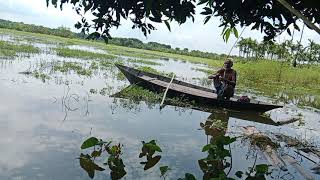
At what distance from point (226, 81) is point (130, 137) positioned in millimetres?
4149

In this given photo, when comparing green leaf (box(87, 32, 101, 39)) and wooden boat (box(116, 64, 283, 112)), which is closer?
green leaf (box(87, 32, 101, 39))

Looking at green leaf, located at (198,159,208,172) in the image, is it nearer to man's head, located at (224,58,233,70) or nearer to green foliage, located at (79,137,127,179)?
green foliage, located at (79,137,127,179)

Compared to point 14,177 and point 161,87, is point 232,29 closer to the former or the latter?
point 14,177

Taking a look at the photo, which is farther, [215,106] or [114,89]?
[114,89]

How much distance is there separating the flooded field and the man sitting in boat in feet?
1.37

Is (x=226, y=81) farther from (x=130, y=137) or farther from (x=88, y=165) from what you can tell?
(x=88, y=165)

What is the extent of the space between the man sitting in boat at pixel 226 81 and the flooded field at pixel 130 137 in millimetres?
419

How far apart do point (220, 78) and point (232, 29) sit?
7145 mm

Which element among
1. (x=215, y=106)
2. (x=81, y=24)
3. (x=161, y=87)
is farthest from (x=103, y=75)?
(x=81, y=24)

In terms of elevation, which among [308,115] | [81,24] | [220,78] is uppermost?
[81,24]

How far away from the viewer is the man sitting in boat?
10551 millimetres

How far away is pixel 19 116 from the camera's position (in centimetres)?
772

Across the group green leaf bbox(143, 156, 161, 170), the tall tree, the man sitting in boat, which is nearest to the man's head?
the man sitting in boat

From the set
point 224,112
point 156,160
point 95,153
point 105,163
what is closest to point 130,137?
point 156,160
